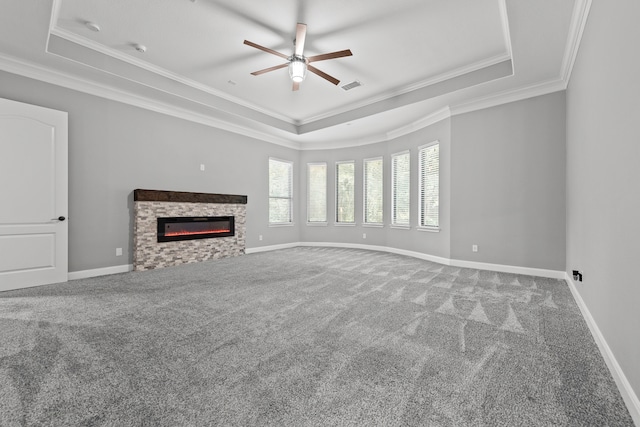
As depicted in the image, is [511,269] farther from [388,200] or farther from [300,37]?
[300,37]

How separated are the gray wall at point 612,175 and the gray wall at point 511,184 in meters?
1.27

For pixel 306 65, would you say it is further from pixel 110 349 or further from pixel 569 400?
pixel 569 400

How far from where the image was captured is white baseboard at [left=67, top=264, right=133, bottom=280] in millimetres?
4236

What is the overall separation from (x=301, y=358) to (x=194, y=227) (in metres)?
4.49

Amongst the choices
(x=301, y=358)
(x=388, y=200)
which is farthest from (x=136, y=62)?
(x=388, y=200)

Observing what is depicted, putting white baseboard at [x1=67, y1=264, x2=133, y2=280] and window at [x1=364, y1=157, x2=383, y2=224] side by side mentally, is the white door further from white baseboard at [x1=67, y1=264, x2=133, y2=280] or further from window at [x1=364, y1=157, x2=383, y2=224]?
window at [x1=364, y1=157, x2=383, y2=224]

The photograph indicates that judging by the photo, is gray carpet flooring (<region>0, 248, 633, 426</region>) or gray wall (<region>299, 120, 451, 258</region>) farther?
gray wall (<region>299, 120, 451, 258</region>)

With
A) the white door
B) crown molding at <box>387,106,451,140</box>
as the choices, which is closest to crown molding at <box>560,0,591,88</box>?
crown molding at <box>387,106,451,140</box>

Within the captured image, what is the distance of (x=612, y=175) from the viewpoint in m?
1.93

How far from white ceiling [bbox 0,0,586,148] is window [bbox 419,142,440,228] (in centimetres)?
69

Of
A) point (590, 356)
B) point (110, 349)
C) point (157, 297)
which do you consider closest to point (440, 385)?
point (590, 356)

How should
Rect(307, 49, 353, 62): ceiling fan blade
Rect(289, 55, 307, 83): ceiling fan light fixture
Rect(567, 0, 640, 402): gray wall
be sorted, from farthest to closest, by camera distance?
Rect(289, 55, 307, 83): ceiling fan light fixture
Rect(307, 49, 353, 62): ceiling fan blade
Rect(567, 0, 640, 402): gray wall

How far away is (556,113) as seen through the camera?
13.8ft

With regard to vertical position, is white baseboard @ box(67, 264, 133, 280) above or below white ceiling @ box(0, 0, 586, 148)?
below
